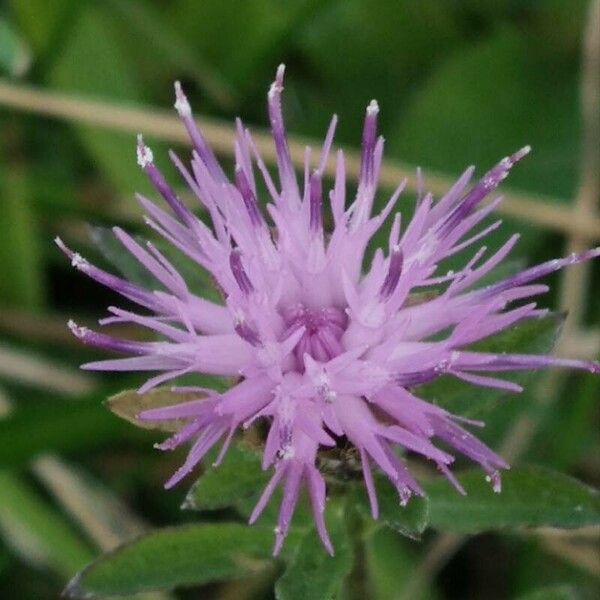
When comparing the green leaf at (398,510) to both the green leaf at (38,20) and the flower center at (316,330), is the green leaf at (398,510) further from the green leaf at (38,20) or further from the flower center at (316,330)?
the green leaf at (38,20)

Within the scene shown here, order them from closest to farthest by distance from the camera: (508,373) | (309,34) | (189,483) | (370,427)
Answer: (370,427) → (508,373) → (189,483) → (309,34)

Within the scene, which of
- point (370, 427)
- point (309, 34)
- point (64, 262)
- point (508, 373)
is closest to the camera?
point (370, 427)

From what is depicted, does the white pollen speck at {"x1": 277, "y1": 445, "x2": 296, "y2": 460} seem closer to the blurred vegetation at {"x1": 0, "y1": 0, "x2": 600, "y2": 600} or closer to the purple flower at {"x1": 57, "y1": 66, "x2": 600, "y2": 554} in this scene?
the purple flower at {"x1": 57, "y1": 66, "x2": 600, "y2": 554}

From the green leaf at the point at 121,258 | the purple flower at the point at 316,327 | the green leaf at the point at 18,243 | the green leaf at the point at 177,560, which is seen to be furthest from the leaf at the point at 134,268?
the green leaf at the point at 18,243

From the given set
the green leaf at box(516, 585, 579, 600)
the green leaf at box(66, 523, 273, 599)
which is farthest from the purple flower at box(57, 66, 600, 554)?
the green leaf at box(516, 585, 579, 600)

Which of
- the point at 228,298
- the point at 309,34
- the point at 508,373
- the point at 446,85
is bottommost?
the point at 508,373

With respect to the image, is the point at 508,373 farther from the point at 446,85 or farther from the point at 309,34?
the point at 309,34

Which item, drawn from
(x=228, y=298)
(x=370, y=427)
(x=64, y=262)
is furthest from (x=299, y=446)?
(x=64, y=262)
